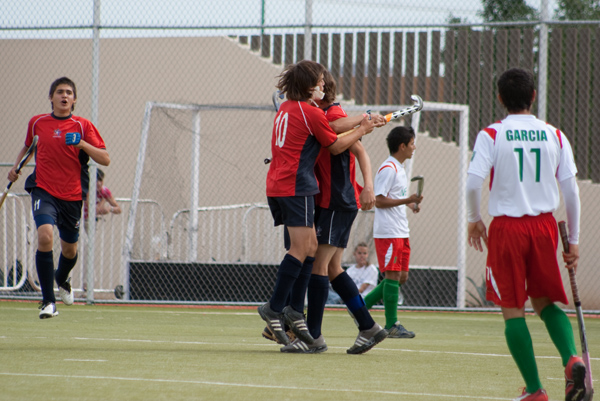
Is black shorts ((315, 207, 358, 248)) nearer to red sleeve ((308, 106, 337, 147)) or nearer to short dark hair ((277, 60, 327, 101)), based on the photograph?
red sleeve ((308, 106, 337, 147))

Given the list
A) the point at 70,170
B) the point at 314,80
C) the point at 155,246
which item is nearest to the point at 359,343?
the point at 314,80

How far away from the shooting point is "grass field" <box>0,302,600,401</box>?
421 cm

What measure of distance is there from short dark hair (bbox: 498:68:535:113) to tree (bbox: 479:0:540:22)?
1585cm

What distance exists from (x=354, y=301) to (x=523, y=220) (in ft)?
7.03

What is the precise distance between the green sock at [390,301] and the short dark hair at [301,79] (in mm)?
2406

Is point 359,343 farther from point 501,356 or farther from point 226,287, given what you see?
point 226,287

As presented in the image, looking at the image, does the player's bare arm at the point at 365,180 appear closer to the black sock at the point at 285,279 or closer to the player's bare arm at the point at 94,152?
the black sock at the point at 285,279

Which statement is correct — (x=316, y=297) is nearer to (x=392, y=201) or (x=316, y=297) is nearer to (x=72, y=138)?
(x=392, y=201)

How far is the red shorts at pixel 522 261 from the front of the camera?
4.12m

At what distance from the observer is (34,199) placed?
25.1 feet

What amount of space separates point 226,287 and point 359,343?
5.34m

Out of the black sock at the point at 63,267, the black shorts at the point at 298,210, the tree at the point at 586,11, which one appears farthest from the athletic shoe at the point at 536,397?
the tree at the point at 586,11

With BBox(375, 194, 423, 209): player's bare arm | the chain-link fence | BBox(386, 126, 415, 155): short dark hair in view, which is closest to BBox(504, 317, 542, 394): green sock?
BBox(375, 194, 423, 209): player's bare arm

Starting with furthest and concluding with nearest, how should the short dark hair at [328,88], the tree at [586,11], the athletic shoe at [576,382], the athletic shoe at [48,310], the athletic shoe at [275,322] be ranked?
the tree at [586,11] → the athletic shoe at [48,310] → the short dark hair at [328,88] → the athletic shoe at [275,322] → the athletic shoe at [576,382]
